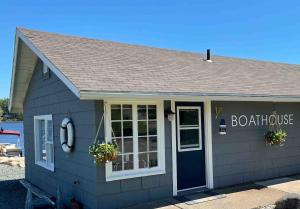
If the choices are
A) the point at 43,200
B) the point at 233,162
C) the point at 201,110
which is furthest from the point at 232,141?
the point at 43,200

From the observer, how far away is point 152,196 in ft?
25.5

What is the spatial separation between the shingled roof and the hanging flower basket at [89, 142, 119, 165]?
1.05 m

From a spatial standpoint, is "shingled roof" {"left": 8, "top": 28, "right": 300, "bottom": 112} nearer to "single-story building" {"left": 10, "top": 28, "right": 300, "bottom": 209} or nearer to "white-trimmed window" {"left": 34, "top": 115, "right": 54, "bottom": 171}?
"single-story building" {"left": 10, "top": 28, "right": 300, "bottom": 209}

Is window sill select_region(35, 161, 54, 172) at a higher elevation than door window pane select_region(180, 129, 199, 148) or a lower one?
lower

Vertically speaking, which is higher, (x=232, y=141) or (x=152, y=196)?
(x=232, y=141)

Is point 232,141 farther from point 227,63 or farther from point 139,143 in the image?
point 227,63

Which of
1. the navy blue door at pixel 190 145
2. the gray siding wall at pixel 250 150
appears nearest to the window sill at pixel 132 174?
the navy blue door at pixel 190 145

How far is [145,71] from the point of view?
8.73 meters

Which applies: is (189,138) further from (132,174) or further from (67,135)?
(67,135)

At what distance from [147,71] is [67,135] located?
2.46 m

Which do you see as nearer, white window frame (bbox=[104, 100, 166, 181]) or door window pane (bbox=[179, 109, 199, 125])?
white window frame (bbox=[104, 100, 166, 181])

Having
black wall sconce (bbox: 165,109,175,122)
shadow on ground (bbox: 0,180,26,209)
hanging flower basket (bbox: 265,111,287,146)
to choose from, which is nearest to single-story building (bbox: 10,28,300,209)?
black wall sconce (bbox: 165,109,175,122)

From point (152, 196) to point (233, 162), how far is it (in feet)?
8.40

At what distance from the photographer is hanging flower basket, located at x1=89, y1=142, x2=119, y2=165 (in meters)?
6.72
